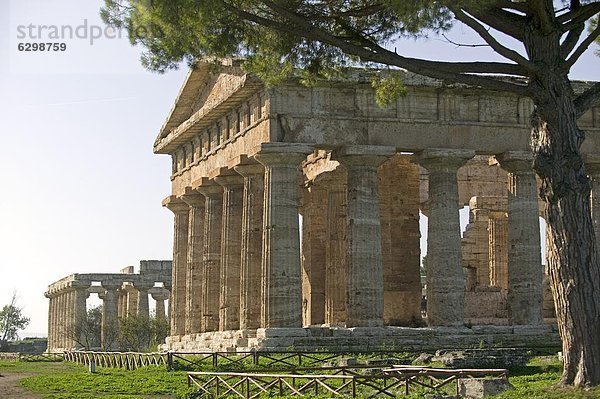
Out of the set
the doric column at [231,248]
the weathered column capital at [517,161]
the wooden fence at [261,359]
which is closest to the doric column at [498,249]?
the weathered column capital at [517,161]

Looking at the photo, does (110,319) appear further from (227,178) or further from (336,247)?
(227,178)

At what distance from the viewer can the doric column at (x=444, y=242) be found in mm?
33844

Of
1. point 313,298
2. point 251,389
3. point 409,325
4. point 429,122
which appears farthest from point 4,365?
point 251,389

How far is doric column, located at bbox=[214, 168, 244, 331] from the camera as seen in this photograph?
122 ft

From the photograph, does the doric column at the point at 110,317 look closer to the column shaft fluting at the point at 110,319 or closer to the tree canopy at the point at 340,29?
the column shaft fluting at the point at 110,319

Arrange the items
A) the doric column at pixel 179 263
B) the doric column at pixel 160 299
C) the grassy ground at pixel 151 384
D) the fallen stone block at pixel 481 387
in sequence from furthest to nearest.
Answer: the doric column at pixel 160 299 → the doric column at pixel 179 263 → the fallen stone block at pixel 481 387 → the grassy ground at pixel 151 384

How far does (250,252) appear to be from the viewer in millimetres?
35719

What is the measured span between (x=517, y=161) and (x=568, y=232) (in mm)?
15741

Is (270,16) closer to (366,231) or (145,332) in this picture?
(366,231)

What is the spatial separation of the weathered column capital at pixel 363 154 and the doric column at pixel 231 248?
16.9 ft

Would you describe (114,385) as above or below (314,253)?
below

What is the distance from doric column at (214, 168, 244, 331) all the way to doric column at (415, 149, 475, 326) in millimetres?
6548

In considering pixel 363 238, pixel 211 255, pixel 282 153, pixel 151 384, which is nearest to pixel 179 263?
pixel 211 255

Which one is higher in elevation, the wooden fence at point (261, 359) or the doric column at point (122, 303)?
the doric column at point (122, 303)
